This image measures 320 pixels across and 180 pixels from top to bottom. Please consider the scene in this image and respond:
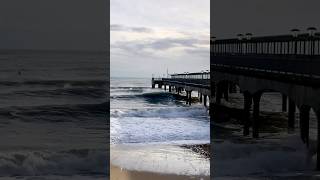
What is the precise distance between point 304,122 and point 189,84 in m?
1.22

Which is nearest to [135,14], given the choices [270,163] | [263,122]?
[263,122]

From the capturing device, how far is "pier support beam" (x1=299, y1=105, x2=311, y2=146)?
489cm

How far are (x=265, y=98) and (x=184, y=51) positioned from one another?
0.95 metres

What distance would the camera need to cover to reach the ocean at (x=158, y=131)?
4.90 metres

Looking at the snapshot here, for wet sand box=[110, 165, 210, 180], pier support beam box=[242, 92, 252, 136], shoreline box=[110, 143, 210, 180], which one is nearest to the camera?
wet sand box=[110, 165, 210, 180]

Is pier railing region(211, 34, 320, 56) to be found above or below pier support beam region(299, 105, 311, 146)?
above

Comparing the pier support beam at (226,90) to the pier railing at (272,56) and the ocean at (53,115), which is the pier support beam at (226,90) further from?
the ocean at (53,115)

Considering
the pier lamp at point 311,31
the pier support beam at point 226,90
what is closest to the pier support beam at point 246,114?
the pier support beam at point 226,90

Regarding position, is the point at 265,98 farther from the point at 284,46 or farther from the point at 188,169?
the point at 188,169

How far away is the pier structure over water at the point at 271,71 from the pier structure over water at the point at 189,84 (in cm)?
8

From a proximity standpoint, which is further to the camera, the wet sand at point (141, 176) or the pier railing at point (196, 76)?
the pier railing at point (196, 76)

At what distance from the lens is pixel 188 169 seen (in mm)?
5043

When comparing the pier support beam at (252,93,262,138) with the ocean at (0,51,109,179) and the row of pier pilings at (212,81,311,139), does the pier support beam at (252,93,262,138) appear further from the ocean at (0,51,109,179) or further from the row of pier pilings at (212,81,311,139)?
the ocean at (0,51,109,179)

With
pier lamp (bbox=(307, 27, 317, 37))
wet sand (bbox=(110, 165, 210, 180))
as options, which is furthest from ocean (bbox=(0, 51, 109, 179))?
pier lamp (bbox=(307, 27, 317, 37))
